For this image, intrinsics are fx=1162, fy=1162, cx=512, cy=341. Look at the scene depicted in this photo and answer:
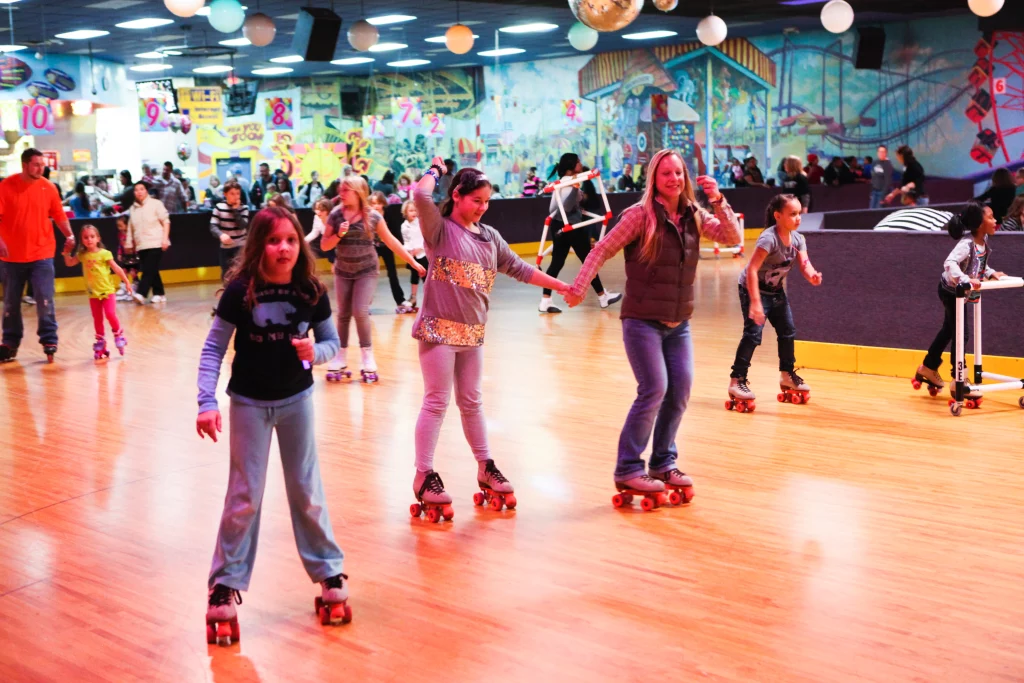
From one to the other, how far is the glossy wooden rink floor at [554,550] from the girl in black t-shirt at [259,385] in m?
0.25

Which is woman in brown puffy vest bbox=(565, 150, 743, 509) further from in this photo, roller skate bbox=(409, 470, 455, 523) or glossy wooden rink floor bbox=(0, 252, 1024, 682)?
roller skate bbox=(409, 470, 455, 523)

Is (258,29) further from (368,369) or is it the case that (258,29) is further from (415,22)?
(415,22)

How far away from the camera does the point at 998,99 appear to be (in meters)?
19.6

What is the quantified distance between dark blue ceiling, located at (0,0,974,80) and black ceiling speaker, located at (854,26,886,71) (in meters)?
0.38

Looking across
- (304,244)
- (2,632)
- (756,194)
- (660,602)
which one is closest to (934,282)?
(660,602)

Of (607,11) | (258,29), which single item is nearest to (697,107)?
(258,29)

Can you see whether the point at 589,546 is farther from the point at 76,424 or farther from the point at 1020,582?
the point at 76,424

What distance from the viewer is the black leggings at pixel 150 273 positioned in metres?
13.0

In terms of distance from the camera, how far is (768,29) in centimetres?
2153

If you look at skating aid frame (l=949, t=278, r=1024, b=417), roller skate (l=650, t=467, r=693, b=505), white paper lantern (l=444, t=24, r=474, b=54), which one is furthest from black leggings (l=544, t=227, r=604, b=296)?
roller skate (l=650, t=467, r=693, b=505)

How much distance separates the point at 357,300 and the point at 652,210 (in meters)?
3.44

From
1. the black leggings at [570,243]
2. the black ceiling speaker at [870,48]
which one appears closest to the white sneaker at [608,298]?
the black leggings at [570,243]

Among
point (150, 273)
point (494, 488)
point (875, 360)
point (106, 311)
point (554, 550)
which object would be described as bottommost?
point (554, 550)

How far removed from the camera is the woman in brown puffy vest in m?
4.38
